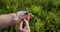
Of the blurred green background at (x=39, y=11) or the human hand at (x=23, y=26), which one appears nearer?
the human hand at (x=23, y=26)

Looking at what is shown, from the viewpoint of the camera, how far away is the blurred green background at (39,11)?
1.79 metres

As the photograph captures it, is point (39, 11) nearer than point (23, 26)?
No


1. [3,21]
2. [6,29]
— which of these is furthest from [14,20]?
[6,29]

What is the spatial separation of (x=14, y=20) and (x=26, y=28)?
14 centimetres

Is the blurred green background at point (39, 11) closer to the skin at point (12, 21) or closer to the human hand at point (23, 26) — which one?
the skin at point (12, 21)

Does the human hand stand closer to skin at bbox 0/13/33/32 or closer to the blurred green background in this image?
skin at bbox 0/13/33/32

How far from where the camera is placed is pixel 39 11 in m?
1.96

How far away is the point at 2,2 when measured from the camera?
200 cm

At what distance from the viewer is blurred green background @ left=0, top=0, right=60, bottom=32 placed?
1787 mm

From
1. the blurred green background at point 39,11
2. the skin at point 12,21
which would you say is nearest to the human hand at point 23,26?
the skin at point 12,21

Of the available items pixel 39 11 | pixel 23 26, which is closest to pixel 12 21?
pixel 23 26

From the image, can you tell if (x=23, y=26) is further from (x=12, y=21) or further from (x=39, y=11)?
(x=39, y=11)

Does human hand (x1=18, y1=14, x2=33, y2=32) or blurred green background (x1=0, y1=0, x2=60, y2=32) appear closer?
human hand (x1=18, y1=14, x2=33, y2=32)

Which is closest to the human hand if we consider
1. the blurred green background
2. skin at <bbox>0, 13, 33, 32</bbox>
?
skin at <bbox>0, 13, 33, 32</bbox>
